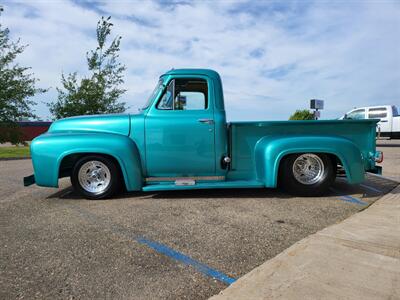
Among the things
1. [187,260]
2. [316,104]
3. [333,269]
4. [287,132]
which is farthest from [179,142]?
[316,104]

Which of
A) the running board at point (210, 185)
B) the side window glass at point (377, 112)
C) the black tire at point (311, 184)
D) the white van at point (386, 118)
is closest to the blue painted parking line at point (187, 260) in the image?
the running board at point (210, 185)

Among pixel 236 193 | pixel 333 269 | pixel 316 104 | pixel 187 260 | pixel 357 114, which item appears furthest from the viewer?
pixel 357 114

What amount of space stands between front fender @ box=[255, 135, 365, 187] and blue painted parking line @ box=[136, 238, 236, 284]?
2335 millimetres

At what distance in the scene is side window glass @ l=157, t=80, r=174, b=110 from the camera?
198 inches

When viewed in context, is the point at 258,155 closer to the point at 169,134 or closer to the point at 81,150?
the point at 169,134

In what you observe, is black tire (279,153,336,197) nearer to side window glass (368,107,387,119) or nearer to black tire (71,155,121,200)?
black tire (71,155,121,200)

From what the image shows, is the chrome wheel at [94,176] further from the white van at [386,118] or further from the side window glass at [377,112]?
the side window glass at [377,112]

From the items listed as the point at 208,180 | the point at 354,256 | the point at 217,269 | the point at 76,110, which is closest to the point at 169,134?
the point at 208,180

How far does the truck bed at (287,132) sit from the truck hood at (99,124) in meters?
1.70

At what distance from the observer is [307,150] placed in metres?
4.81

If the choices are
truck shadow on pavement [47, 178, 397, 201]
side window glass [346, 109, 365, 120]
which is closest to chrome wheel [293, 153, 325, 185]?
truck shadow on pavement [47, 178, 397, 201]

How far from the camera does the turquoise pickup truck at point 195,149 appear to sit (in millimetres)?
4789

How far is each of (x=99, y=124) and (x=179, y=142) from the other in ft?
4.41

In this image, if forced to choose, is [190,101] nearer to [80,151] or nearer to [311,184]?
[80,151]
